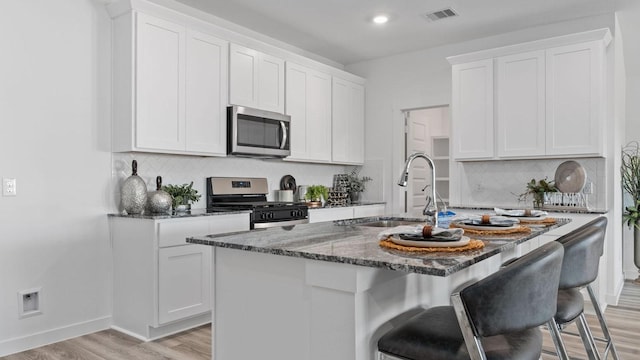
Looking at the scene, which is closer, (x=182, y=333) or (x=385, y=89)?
(x=182, y=333)

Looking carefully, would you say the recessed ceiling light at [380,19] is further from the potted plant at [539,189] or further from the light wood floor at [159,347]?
the light wood floor at [159,347]

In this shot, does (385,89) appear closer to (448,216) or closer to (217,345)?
(448,216)

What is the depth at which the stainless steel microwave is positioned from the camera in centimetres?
400

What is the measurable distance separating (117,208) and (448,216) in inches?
98.2

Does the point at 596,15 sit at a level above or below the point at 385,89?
above

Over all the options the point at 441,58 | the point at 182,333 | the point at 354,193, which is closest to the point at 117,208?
the point at 182,333

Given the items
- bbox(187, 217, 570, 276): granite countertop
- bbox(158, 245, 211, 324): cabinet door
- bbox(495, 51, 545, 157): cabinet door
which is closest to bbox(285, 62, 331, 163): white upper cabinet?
bbox(158, 245, 211, 324): cabinet door

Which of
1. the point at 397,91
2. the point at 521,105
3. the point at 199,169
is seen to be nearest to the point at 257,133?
the point at 199,169

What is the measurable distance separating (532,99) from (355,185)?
7.41ft

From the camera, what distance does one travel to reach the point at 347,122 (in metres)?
5.51

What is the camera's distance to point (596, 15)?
4227mm

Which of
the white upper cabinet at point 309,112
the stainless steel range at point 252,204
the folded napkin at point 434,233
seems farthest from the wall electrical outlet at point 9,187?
the folded napkin at point 434,233

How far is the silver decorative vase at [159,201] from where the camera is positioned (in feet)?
11.2

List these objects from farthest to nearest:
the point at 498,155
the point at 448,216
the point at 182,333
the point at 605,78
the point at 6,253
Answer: the point at 498,155
the point at 605,78
the point at 182,333
the point at 6,253
the point at 448,216
